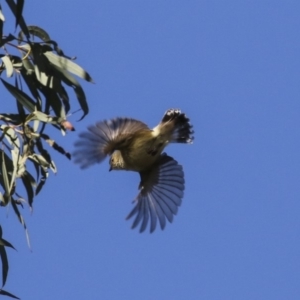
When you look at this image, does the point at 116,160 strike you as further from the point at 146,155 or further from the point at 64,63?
the point at 64,63

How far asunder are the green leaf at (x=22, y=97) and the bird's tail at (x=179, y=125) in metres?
1.50

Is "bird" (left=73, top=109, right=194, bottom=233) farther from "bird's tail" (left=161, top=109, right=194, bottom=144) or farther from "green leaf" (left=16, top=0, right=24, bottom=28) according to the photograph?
"green leaf" (left=16, top=0, right=24, bottom=28)

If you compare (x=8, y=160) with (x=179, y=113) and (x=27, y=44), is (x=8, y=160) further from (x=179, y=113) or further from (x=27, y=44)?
(x=179, y=113)

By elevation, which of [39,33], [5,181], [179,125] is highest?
[179,125]

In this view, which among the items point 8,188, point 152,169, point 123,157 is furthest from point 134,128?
point 8,188

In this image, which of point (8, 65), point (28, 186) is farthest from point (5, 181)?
point (8, 65)

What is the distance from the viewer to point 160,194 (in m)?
5.15

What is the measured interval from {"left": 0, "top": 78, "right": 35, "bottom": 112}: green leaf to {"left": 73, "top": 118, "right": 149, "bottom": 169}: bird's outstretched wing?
2.92 feet

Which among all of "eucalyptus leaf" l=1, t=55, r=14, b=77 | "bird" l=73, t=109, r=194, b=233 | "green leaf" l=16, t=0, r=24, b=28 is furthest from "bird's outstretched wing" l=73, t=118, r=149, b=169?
"green leaf" l=16, t=0, r=24, b=28

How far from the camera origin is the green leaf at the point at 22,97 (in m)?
3.38

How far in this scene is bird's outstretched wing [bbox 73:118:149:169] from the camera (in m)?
4.34

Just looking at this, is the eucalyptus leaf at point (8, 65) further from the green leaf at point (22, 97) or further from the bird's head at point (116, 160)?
the bird's head at point (116, 160)

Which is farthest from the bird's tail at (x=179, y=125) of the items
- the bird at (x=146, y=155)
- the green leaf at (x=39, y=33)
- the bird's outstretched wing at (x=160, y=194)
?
the green leaf at (x=39, y=33)

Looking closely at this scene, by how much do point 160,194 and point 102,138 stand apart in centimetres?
80
